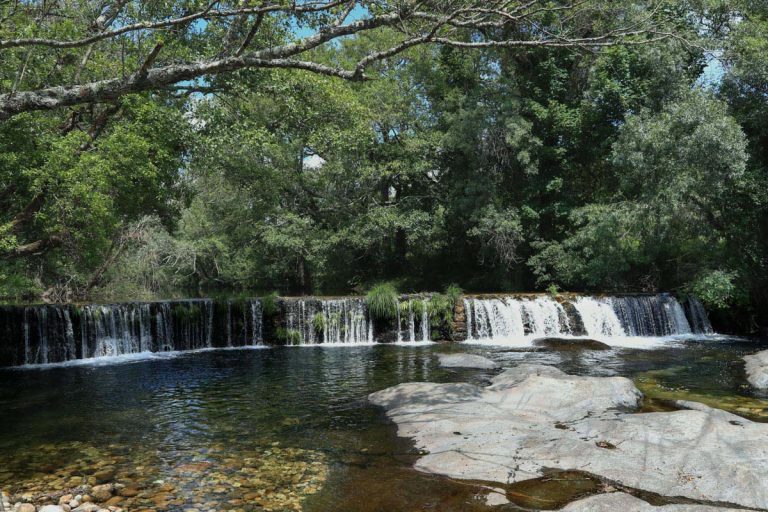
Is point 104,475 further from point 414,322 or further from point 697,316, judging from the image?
point 697,316

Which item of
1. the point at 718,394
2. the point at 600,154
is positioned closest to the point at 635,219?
the point at 600,154

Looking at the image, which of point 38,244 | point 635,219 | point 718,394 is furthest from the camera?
point 635,219

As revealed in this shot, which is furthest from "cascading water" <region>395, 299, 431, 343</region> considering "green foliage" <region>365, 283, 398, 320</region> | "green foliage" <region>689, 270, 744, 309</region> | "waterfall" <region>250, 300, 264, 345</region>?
"green foliage" <region>689, 270, 744, 309</region>

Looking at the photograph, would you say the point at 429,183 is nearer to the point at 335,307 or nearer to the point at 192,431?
the point at 335,307

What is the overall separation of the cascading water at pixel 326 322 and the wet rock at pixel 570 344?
16.8 feet

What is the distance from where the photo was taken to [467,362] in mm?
12203

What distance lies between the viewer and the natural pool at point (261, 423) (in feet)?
17.7

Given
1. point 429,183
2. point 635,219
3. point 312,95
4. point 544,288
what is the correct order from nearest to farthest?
point 312,95
point 635,219
point 544,288
point 429,183

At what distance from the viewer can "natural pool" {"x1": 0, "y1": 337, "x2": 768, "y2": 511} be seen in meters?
5.40

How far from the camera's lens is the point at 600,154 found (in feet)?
72.8

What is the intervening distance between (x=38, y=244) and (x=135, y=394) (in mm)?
5114

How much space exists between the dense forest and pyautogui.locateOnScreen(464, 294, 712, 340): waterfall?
4.57 ft

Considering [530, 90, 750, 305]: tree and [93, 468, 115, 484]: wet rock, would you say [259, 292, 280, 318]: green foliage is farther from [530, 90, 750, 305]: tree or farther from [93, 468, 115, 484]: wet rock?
[530, 90, 750, 305]: tree

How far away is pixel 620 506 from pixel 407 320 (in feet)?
42.0
